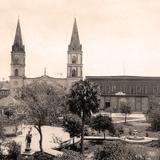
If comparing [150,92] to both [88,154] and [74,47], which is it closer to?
[74,47]

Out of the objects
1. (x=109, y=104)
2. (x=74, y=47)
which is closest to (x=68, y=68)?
(x=74, y=47)

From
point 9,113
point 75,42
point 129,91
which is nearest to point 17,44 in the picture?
point 75,42

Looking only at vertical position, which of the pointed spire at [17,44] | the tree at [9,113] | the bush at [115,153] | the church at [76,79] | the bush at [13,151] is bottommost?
the bush at [13,151]

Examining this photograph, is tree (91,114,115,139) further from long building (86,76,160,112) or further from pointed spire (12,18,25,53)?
pointed spire (12,18,25,53)

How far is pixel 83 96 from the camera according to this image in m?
49.2

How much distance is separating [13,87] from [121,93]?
2835 cm

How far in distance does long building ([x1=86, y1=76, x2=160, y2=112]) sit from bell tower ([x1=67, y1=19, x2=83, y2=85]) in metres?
6.11

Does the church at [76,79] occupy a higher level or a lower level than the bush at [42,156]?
higher

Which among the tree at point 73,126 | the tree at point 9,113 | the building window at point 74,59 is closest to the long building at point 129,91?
the building window at point 74,59

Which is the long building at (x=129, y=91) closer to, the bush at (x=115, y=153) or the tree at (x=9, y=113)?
the tree at (x=9, y=113)

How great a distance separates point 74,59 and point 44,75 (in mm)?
9006

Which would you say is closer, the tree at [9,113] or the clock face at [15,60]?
the tree at [9,113]

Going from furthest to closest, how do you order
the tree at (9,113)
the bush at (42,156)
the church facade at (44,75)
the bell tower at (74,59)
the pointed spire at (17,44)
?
the pointed spire at (17,44), the bell tower at (74,59), the church facade at (44,75), the tree at (9,113), the bush at (42,156)

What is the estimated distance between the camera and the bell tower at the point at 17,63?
4338 inches
